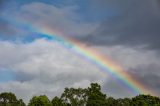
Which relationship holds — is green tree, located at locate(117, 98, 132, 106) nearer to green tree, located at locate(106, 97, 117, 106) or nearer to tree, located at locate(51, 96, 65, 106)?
green tree, located at locate(106, 97, 117, 106)

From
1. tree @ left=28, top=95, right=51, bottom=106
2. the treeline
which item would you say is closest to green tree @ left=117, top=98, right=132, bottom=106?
the treeline

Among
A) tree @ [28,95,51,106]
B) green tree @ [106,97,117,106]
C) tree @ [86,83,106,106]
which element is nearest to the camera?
tree @ [86,83,106,106]

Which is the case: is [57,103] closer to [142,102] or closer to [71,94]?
[71,94]

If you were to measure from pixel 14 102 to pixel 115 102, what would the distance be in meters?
51.1

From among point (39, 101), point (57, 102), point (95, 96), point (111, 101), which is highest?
point (111, 101)

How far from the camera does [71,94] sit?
15825 centimetres

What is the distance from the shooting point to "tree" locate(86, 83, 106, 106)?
481 feet

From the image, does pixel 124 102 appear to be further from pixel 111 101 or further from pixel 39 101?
pixel 39 101

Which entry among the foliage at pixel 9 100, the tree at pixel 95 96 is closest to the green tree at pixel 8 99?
the foliage at pixel 9 100

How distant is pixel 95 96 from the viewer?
148 m

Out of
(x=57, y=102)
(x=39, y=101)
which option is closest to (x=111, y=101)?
(x=57, y=102)

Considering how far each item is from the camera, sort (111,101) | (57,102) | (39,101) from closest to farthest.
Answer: (57,102)
(39,101)
(111,101)

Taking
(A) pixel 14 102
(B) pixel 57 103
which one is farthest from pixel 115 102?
(A) pixel 14 102

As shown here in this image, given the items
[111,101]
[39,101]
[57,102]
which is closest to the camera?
[57,102]
